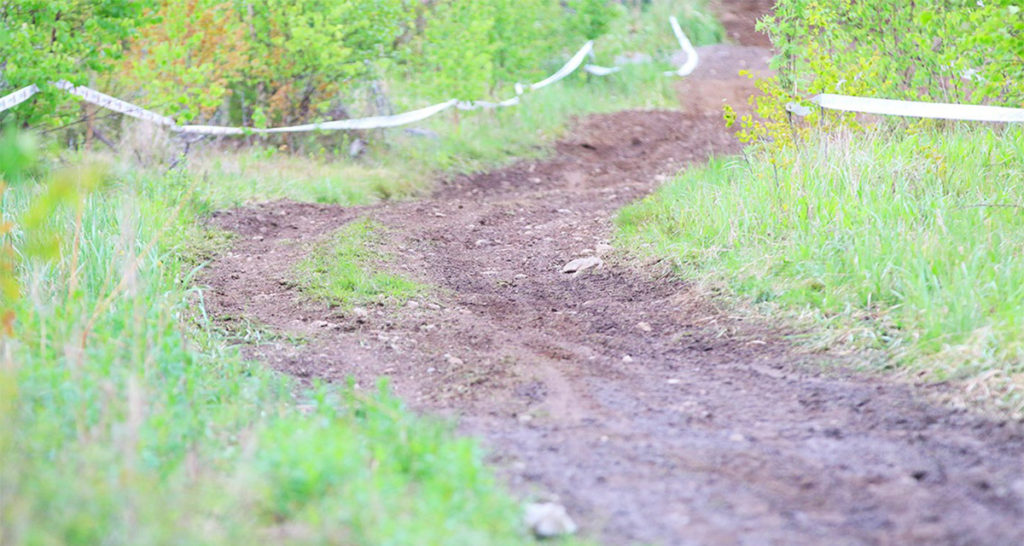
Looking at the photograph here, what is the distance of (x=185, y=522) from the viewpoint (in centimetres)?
265

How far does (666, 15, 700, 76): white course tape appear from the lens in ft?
55.7

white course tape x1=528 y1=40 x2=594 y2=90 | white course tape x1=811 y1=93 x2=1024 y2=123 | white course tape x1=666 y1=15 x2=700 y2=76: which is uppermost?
white course tape x1=811 y1=93 x2=1024 y2=123

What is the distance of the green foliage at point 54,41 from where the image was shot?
7.14m

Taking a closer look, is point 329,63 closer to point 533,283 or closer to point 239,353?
point 533,283

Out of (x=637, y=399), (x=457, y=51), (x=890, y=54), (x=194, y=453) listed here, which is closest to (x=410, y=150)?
(x=457, y=51)

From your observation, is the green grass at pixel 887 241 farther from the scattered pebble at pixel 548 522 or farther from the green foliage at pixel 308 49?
the green foliage at pixel 308 49

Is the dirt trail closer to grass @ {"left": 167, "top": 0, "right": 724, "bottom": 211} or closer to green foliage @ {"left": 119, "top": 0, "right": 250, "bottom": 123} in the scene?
grass @ {"left": 167, "top": 0, "right": 724, "bottom": 211}

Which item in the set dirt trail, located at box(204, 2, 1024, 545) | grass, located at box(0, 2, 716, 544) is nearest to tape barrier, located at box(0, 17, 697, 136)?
dirt trail, located at box(204, 2, 1024, 545)

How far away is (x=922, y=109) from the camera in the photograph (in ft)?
18.7

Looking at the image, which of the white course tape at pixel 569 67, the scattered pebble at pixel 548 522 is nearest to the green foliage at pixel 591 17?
the white course tape at pixel 569 67

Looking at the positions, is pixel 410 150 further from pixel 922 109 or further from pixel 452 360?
pixel 452 360

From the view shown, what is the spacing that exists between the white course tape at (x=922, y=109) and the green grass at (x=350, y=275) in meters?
2.77

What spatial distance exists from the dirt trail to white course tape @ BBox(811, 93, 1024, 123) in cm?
150

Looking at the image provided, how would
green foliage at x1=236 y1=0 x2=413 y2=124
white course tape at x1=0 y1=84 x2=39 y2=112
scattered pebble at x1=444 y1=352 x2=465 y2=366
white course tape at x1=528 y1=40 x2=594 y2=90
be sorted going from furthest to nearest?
white course tape at x1=528 y1=40 x2=594 y2=90, green foliage at x1=236 y1=0 x2=413 y2=124, white course tape at x1=0 y1=84 x2=39 y2=112, scattered pebble at x1=444 y1=352 x2=465 y2=366
